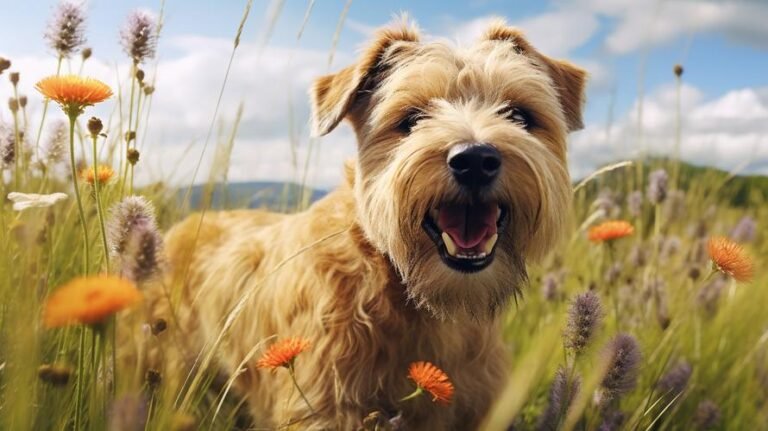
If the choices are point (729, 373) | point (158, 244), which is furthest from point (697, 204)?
point (158, 244)

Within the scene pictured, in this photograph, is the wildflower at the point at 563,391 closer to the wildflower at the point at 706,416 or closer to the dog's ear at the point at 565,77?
the wildflower at the point at 706,416

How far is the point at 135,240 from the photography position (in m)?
1.49

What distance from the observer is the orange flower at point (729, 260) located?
7.37 ft

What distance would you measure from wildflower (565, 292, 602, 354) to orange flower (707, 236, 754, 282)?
52 cm

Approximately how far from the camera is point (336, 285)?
3107mm

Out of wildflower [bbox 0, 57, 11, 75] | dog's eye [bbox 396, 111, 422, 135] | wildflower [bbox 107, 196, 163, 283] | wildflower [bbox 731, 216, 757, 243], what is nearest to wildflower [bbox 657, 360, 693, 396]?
dog's eye [bbox 396, 111, 422, 135]

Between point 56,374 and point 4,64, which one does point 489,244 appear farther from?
point 4,64

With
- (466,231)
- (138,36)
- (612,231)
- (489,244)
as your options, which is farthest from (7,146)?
(612,231)

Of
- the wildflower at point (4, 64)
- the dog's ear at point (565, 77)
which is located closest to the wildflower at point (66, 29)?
the wildflower at point (4, 64)

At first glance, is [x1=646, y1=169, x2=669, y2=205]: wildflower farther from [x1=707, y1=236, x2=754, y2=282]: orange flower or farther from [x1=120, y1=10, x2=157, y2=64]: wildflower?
[x1=120, y1=10, x2=157, y2=64]: wildflower

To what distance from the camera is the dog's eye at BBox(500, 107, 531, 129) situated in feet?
10.3

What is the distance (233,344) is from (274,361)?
1.82 meters

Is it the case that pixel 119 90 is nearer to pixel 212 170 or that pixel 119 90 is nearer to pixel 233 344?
pixel 212 170

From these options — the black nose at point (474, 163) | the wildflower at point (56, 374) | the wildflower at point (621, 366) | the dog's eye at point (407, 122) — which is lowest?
the wildflower at point (621, 366)
